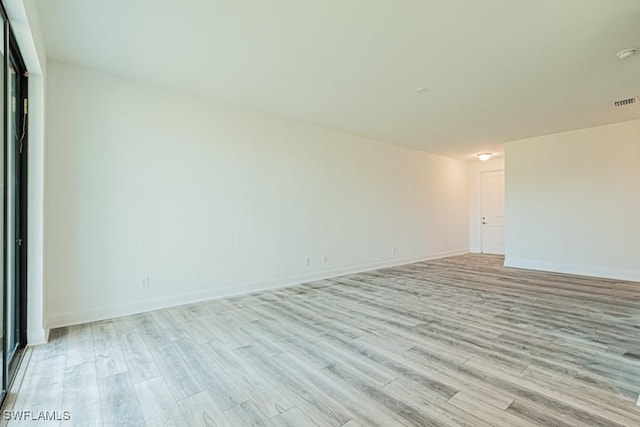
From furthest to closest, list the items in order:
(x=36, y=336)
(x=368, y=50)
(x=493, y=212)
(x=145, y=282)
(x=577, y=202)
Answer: (x=493, y=212), (x=577, y=202), (x=145, y=282), (x=368, y=50), (x=36, y=336)

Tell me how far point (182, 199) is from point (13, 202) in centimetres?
161

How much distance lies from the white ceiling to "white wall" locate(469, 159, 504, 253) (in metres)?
4.25

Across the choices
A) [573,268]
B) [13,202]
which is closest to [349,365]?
[13,202]

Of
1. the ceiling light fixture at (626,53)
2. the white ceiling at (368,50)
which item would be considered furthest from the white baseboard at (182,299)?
the ceiling light fixture at (626,53)

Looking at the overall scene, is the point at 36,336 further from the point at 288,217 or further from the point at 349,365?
the point at 288,217

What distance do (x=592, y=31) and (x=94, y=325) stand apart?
217 inches

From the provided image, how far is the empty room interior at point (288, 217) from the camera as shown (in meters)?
2.02

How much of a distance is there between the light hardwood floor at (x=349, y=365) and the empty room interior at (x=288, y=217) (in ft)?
0.07

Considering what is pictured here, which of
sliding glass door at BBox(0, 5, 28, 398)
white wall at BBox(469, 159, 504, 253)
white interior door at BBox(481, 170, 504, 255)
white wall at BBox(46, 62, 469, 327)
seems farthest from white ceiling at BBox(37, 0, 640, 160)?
white wall at BBox(469, 159, 504, 253)

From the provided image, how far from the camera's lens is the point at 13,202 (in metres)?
2.52

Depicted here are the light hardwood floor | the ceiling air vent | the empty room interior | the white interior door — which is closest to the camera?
the light hardwood floor

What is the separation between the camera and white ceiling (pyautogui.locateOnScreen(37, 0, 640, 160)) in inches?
95.6

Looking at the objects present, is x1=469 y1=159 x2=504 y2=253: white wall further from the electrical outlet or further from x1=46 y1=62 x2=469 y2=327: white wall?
the electrical outlet

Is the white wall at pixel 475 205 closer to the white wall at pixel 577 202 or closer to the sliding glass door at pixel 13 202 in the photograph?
the white wall at pixel 577 202
